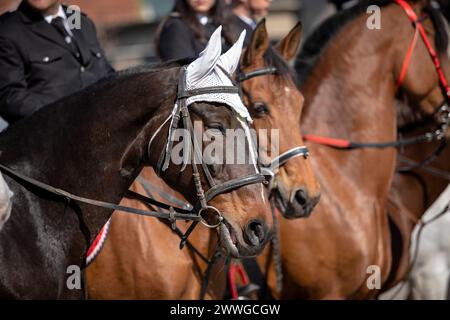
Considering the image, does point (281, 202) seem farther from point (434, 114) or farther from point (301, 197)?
point (434, 114)

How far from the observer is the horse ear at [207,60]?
3143 mm

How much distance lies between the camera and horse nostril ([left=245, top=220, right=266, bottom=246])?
3145 millimetres

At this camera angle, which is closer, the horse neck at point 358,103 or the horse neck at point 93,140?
the horse neck at point 93,140

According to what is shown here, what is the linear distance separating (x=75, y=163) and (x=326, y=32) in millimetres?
2650

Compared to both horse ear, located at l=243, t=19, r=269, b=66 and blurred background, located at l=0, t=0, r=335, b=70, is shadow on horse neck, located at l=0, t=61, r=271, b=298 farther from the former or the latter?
blurred background, located at l=0, t=0, r=335, b=70

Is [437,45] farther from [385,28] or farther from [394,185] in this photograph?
[394,185]

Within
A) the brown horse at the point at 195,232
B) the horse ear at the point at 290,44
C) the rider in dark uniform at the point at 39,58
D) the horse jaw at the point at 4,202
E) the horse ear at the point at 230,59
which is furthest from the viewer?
the horse ear at the point at 290,44

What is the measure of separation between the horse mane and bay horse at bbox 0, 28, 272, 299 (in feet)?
6.90

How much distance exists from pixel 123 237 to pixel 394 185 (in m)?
2.56

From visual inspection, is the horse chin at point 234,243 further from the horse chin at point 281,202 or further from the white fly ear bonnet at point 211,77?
the horse chin at point 281,202

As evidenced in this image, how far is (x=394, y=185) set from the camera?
5930 millimetres

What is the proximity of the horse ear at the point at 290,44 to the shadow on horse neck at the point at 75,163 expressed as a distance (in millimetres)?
1490

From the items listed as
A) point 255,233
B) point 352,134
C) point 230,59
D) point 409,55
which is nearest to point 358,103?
point 352,134

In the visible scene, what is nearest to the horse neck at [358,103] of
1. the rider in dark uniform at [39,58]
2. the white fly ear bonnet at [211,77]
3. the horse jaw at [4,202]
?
the rider in dark uniform at [39,58]
